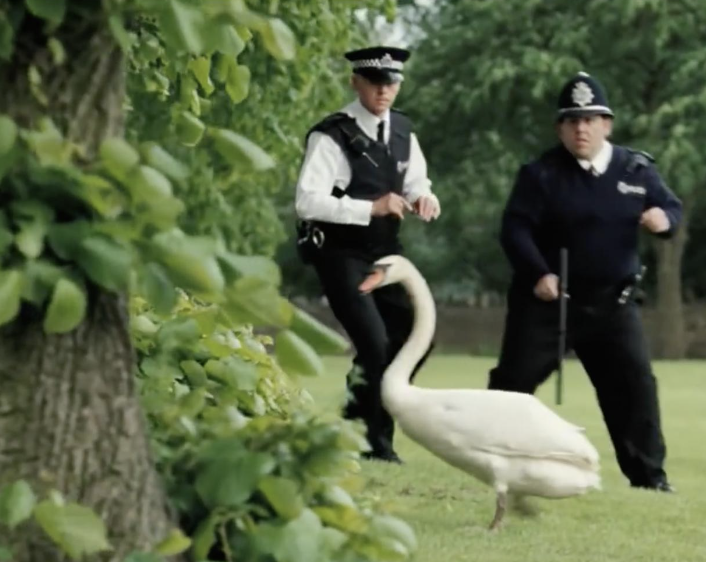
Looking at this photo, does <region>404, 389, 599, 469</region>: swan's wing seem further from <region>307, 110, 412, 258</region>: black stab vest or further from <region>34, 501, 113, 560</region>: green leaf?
<region>34, 501, 113, 560</region>: green leaf

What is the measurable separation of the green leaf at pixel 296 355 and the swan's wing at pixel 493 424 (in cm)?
476

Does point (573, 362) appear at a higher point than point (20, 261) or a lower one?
lower

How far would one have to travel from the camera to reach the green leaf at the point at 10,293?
8.58ft

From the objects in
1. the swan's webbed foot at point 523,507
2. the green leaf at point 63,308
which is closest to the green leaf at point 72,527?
the green leaf at point 63,308

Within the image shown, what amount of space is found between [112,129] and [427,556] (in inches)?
156

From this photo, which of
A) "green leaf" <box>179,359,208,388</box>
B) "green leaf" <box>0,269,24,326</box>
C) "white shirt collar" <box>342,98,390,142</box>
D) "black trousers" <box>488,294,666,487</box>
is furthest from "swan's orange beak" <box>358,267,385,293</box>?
"green leaf" <box>0,269,24,326</box>

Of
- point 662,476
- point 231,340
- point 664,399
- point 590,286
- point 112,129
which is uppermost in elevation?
point 112,129

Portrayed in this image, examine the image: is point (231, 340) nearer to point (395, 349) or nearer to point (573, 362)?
point (395, 349)

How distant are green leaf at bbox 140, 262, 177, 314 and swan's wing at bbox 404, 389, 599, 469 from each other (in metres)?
4.86

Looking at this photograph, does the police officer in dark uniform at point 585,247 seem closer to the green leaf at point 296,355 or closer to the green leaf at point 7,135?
the green leaf at point 296,355

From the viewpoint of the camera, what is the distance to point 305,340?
110 inches

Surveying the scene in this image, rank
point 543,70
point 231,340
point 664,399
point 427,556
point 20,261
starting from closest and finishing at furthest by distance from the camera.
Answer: point 20,261, point 231,340, point 427,556, point 664,399, point 543,70

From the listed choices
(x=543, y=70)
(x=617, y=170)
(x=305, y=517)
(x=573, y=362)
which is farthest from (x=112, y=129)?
(x=543, y=70)

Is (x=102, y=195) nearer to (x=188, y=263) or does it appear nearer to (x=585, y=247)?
(x=188, y=263)
